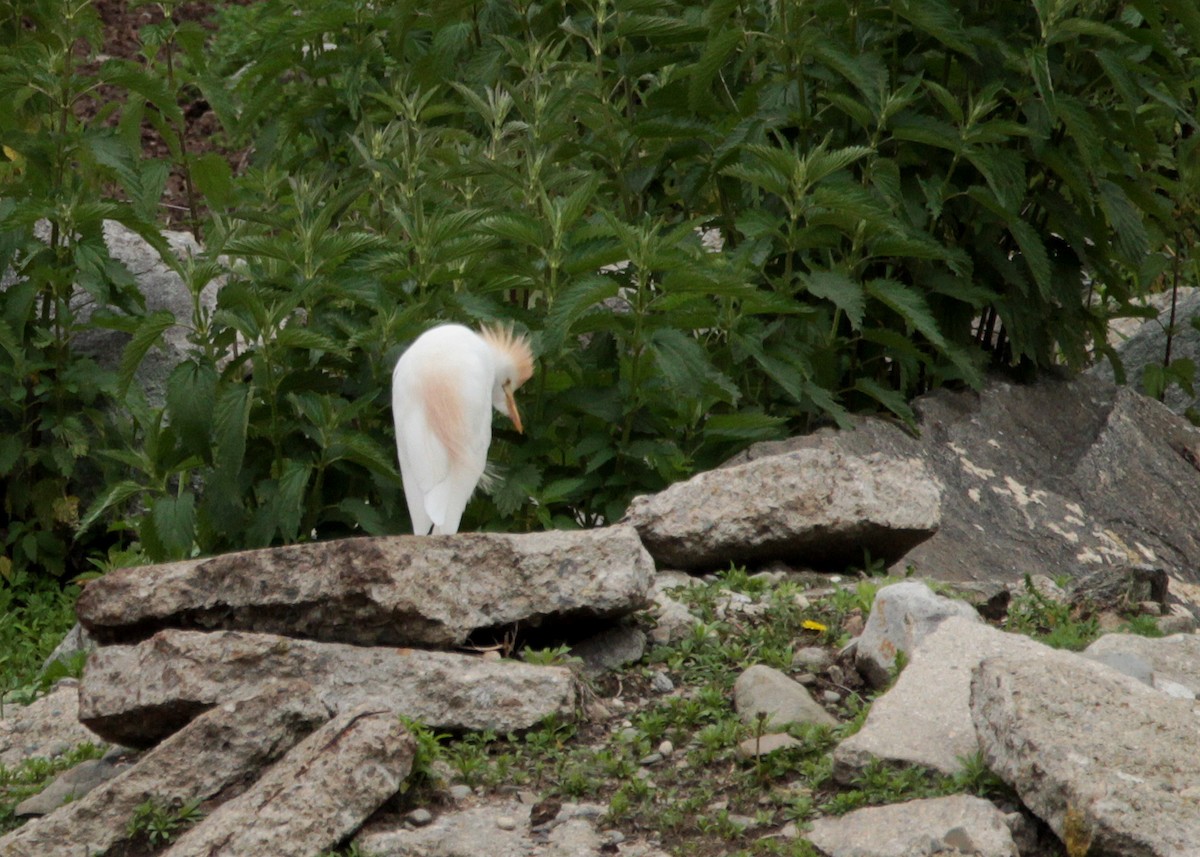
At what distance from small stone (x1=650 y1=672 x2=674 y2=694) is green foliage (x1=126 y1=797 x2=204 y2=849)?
48.4 inches

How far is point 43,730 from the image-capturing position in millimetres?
4461

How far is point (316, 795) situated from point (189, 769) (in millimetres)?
403

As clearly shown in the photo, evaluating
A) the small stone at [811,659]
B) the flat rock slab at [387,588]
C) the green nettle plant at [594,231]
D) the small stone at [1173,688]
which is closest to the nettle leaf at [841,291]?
the green nettle plant at [594,231]

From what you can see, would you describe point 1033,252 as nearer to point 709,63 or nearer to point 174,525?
point 709,63

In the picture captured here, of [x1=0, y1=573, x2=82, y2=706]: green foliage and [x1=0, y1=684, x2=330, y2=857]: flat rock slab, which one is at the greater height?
[x1=0, y1=684, x2=330, y2=857]: flat rock slab

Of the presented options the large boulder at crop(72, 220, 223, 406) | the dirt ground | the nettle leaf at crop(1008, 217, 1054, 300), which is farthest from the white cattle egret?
the dirt ground

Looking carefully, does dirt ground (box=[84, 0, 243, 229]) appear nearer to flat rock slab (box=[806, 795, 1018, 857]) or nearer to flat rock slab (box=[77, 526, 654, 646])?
flat rock slab (box=[77, 526, 654, 646])

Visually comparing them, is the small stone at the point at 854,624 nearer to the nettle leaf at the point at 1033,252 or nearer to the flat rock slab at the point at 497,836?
the flat rock slab at the point at 497,836

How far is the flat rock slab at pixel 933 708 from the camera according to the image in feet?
11.2

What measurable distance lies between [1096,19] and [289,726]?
14.4ft

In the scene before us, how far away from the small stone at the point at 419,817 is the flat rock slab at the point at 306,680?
32cm

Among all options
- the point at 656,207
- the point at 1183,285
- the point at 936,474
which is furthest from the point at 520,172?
the point at 1183,285

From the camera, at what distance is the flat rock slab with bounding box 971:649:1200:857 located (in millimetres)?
2912

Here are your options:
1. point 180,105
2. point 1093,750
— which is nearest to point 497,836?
point 1093,750
